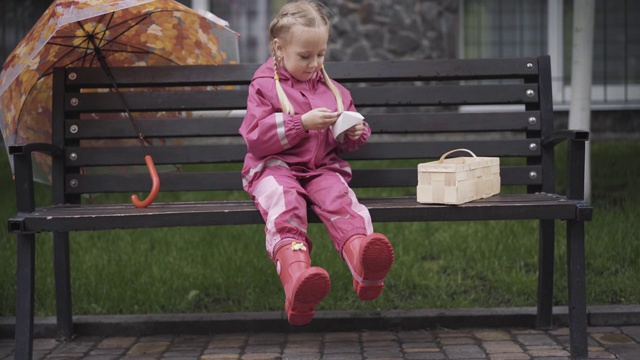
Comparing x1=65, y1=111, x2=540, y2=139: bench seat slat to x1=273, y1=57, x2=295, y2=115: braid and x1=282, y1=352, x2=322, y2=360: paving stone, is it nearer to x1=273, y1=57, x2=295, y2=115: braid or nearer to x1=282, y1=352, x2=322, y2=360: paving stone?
x1=273, y1=57, x2=295, y2=115: braid

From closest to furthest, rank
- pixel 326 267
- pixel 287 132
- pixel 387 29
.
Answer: pixel 287 132, pixel 326 267, pixel 387 29

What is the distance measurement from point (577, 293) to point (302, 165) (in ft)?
3.98

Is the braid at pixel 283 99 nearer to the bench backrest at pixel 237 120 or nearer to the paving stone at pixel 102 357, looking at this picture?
the bench backrest at pixel 237 120

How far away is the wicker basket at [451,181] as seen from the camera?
3.64 meters

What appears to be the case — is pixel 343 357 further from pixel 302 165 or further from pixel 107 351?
pixel 107 351

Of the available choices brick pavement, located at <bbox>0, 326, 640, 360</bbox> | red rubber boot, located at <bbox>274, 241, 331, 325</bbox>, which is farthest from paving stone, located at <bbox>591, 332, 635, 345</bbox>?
red rubber boot, located at <bbox>274, 241, 331, 325</bbox>

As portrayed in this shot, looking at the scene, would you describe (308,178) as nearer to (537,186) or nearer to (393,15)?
(537,186)

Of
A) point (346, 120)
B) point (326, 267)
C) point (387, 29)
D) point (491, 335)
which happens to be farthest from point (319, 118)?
point (387, 29)

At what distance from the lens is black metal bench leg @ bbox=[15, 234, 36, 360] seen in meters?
3.69

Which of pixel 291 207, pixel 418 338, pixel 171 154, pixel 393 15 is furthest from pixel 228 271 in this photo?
pixel 393 15

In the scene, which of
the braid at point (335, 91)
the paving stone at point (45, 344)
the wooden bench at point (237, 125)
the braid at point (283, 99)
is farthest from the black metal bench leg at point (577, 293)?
the paving stone at point (45, 344)

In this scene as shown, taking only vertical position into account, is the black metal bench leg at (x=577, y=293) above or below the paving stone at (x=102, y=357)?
above

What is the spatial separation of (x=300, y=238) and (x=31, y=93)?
5.40ft

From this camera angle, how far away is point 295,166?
154 inches
